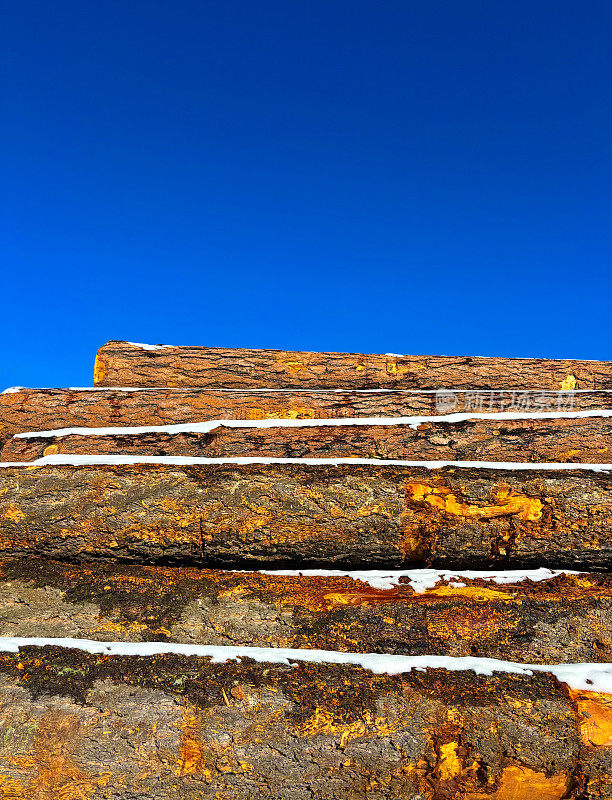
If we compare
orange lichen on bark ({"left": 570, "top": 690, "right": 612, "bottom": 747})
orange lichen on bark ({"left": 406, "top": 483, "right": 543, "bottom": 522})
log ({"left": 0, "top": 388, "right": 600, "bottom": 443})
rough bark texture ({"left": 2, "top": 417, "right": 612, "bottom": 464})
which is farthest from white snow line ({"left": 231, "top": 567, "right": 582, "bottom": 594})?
log ({"left": 0, "top": 388, "right": 600, "bottom": 443})

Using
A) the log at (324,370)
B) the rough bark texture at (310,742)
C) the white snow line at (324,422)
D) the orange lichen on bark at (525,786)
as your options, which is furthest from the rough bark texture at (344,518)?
the log at (324,370)

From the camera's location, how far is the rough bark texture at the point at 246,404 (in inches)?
203

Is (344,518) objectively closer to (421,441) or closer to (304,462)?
(304,462)

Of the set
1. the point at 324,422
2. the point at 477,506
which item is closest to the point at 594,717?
the point at 477,506

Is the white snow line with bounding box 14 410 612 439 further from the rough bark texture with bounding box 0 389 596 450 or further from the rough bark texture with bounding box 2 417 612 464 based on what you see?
the rough bark texture with bounding box 0 389 596 450

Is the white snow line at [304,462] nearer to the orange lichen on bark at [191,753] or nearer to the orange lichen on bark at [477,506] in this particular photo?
the orange lichen on bark at [477,506]

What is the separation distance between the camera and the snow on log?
472 centimetres

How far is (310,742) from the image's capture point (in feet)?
9.32

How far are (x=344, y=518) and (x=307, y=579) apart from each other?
1.83 ft

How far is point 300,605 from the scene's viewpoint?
351 centimetres

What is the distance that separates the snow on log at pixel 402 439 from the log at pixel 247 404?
265 millimetres

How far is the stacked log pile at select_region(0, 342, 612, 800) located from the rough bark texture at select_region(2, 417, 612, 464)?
0.02 metres

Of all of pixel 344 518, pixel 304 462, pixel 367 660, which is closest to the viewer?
pixel 367 660

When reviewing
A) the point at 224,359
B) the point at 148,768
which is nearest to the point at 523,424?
the point at 224,359
